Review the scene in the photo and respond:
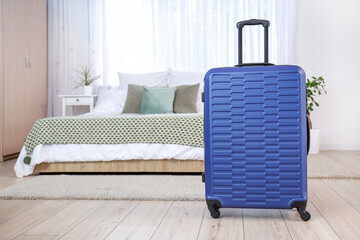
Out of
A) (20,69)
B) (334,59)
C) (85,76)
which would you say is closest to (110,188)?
(20,69)

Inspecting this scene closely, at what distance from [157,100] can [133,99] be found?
0.33 m

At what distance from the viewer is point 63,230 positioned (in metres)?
1.66

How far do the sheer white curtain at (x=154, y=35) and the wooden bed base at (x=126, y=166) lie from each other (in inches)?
77.8

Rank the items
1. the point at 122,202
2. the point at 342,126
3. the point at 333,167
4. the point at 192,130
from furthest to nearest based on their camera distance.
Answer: the point at 342,126 < the point at 333,167 < the point at 192,130 < the point at 122,202

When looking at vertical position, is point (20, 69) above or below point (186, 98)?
above

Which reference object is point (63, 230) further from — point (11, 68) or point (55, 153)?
point (11, 68)

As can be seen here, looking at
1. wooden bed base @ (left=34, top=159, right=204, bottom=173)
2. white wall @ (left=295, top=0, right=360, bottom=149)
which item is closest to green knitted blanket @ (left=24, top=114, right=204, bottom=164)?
wooden bed base @ (left=34, top=159, right=204, bottom=173)

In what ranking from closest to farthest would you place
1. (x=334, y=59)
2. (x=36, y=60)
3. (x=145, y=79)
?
(x=145, y=79)
(x=36, y=60)
(x=334, y=59)

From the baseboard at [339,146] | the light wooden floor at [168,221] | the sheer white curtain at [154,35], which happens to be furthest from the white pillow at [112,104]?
the baseboard at [339,146]

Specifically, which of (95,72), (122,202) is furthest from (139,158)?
(95,72)

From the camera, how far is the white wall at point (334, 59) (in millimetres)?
4672

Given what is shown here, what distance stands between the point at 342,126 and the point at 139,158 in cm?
280

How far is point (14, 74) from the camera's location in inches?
162

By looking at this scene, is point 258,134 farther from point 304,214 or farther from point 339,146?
point 339,146
